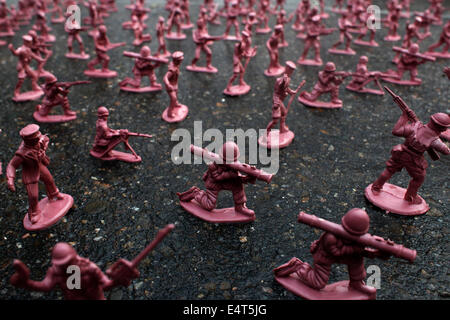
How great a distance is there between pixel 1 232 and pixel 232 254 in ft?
8.90

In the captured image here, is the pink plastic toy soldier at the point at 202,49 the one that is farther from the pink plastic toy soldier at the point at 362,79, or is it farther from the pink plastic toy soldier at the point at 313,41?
the pink plastic toy soldier at the point at 362,79

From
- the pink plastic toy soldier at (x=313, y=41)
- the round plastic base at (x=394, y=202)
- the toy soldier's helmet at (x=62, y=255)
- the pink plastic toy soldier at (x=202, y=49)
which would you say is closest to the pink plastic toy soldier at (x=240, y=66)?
the pink plastic toy soldier at (x=202, y=49)

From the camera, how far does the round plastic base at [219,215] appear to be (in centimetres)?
421

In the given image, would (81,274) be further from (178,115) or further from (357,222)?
(178,115)

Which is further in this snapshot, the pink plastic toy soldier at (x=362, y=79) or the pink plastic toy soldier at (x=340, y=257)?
the pink plastic toy soldier at (x=362, y=79)

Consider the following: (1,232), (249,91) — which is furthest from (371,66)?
(1,232)

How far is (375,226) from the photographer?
4.30m

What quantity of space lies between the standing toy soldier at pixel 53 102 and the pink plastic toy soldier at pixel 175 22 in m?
4.86

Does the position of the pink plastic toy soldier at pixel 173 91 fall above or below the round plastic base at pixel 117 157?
above

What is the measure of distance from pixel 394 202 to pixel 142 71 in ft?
17.5

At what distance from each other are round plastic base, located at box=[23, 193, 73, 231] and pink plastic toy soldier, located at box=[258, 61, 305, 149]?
10.1 ft

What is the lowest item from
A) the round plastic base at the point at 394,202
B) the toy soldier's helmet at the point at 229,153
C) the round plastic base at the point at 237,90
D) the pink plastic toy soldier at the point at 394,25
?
the round plastic base at the point at 394,202

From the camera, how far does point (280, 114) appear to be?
5625 millimetres

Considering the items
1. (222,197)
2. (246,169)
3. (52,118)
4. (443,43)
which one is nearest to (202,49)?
(52,118)
